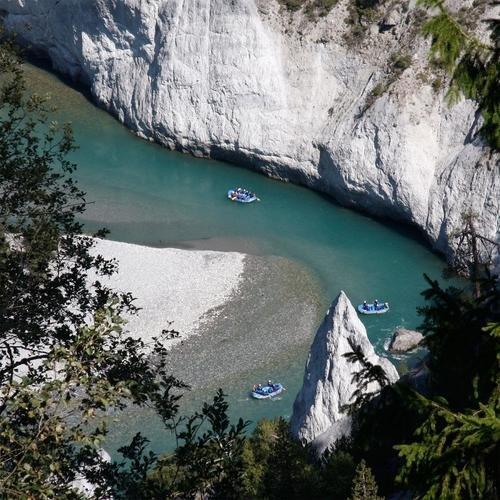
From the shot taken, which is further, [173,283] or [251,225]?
[251,225]

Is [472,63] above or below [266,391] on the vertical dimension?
above

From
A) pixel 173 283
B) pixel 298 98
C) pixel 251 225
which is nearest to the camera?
pixel 173 283

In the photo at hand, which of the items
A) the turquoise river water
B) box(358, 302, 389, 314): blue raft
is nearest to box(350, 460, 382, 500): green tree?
the turquoise river water

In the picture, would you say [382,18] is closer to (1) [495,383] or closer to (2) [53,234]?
(2) [53,234]

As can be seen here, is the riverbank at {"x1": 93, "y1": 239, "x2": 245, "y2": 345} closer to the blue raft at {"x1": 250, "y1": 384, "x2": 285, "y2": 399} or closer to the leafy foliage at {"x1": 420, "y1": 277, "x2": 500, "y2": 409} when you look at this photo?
the blue raft at {"x1": 250, "y1": 384, "x2": 285, "y2": 399}

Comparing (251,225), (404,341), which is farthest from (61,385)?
(251,225)

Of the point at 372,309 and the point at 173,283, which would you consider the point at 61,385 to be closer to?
the point at 372,309

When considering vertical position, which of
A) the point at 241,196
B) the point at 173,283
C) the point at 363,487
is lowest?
the point at 241,196

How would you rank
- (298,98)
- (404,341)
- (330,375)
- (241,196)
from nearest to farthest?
(330,375) < (404,341) < (241,196) < (298,98)
